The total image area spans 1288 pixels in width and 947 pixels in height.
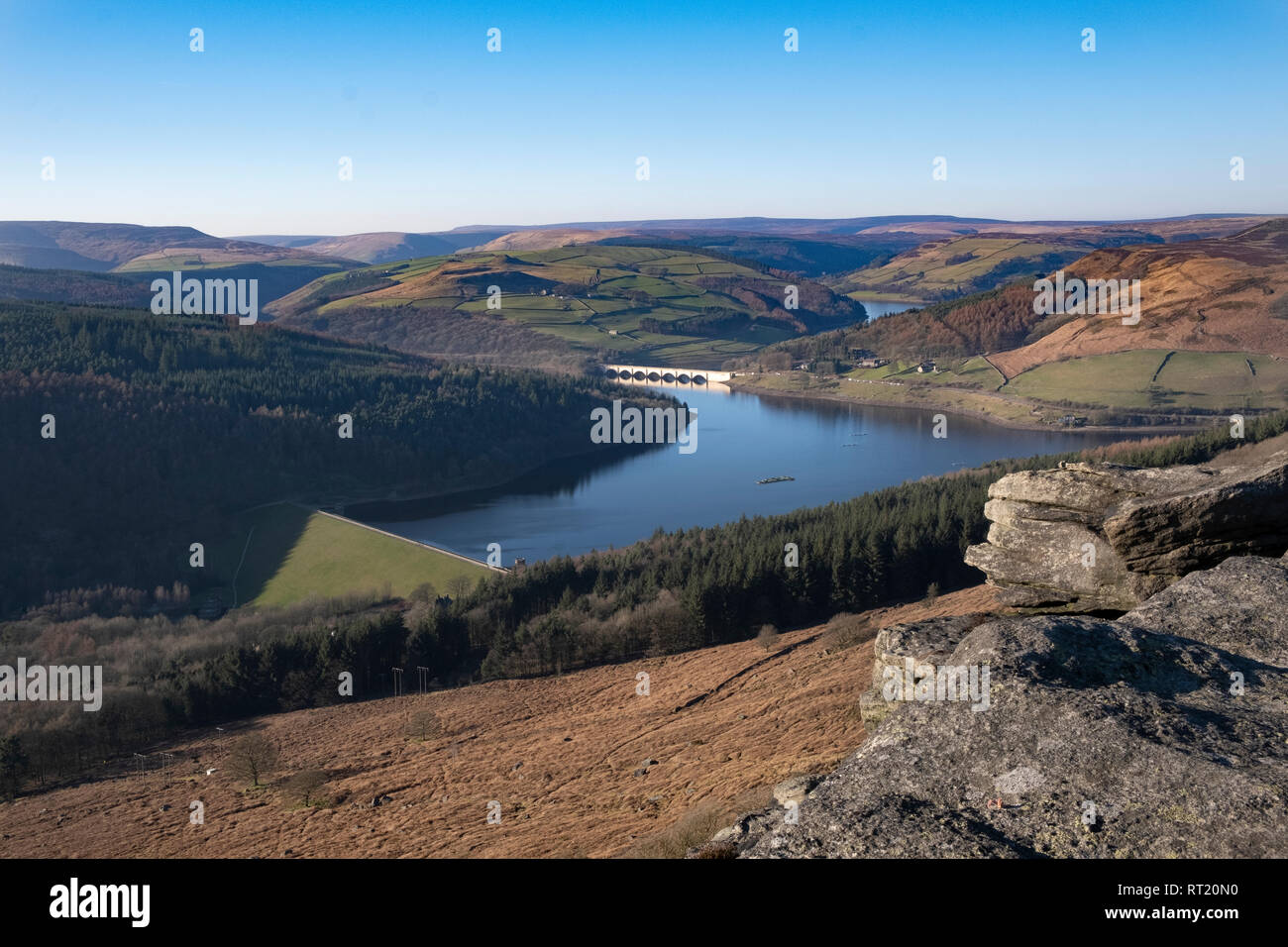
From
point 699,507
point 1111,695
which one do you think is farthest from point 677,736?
point 699,507

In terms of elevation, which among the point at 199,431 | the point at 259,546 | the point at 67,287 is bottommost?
the point at 259,546

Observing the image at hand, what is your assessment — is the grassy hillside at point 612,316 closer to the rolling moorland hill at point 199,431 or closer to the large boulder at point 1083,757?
the rolling moorland hill at point 199,431

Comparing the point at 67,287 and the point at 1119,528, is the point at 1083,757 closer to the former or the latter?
the point at 1119,528

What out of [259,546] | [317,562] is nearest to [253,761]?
[317,562]

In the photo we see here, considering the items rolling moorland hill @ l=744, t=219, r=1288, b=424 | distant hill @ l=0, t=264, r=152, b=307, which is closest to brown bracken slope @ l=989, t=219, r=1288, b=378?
rolling moorland hill @ l=744, t=219, r=1288, b=424

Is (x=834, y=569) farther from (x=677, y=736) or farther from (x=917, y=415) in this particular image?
(x=917, y=415)
